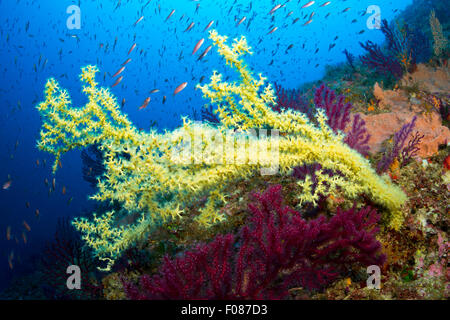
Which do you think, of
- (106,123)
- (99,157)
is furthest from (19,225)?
(106,123)

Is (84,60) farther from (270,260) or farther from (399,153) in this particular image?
(270,260)

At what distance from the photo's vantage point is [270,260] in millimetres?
2186

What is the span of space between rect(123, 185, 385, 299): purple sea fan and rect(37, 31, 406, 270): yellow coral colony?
13.1 inches

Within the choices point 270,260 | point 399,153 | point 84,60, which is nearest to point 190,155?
Result: point 270,260

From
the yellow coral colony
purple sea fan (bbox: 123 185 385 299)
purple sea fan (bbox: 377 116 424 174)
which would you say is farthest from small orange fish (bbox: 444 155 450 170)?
purple sea fan (bbox: 123 185 385 299)

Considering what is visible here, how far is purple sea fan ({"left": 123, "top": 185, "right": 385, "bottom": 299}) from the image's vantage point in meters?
2.03

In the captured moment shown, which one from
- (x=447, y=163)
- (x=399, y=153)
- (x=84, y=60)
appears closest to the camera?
(x=447, y=163)

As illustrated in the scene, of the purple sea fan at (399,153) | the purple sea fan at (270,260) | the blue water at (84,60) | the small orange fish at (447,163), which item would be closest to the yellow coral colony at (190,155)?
the purple sea fan at (270,260)

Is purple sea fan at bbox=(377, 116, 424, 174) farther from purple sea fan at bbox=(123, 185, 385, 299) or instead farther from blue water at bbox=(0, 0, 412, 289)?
blue water at bbox=(0, 0, 412, 289)

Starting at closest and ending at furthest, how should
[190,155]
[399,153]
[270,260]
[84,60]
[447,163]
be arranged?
[270,260], [190,155], [447,163], [399,153], [84,60]

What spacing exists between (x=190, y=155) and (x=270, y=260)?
123cm

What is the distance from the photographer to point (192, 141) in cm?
238

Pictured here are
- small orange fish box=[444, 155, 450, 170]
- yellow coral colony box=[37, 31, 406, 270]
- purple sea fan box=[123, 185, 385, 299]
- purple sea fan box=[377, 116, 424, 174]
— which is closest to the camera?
purple sea fan box=[123, 185, 385, 299]
